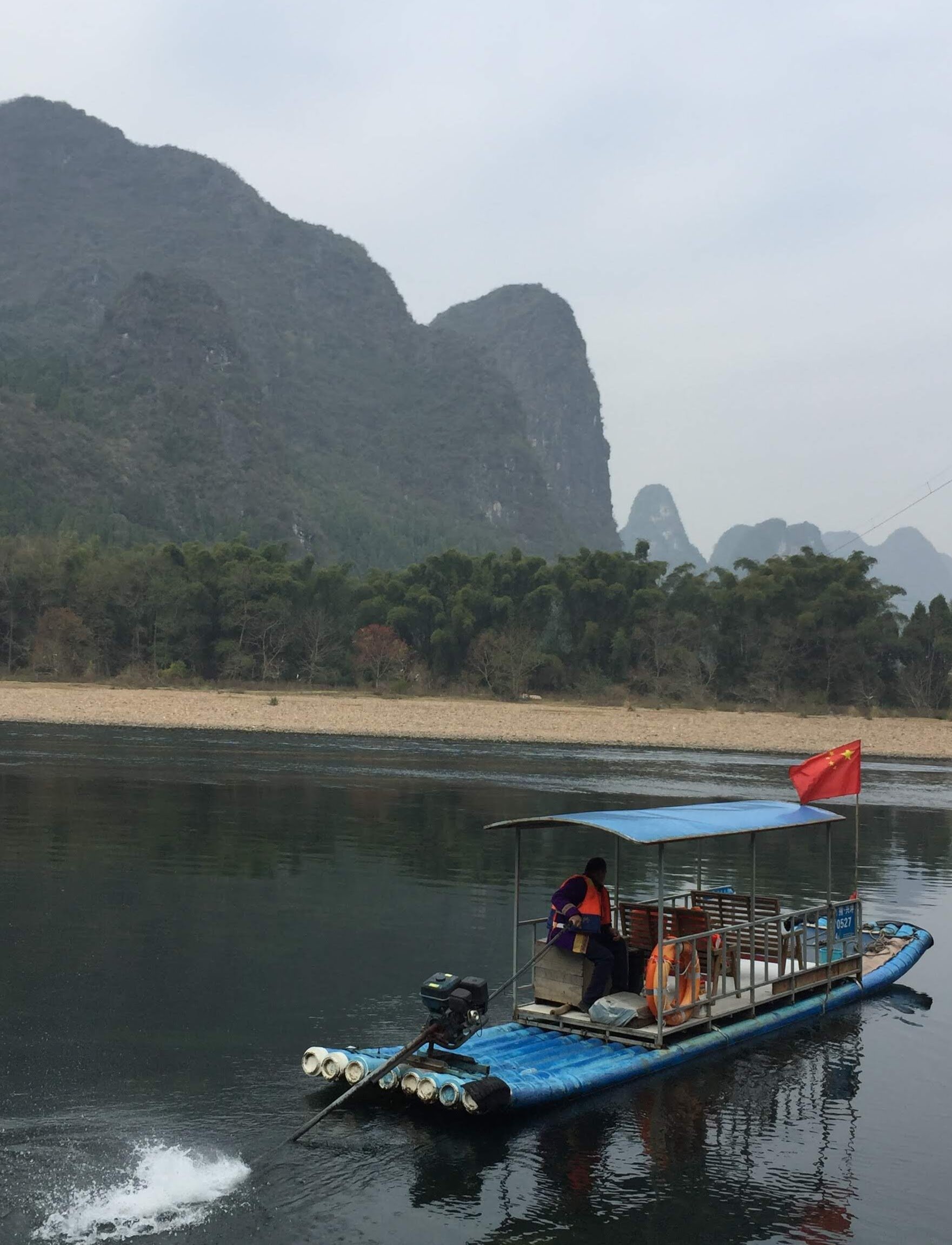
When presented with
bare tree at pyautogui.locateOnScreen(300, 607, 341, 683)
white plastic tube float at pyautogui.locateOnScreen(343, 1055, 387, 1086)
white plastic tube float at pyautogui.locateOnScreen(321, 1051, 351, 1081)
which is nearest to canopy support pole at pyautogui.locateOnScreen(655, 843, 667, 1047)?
white plastic tube float at pyautogui.locateOnScreen(343, 1055, 387, 1086)

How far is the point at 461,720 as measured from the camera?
62562mm

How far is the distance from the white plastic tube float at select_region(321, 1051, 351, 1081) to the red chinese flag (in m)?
6.19

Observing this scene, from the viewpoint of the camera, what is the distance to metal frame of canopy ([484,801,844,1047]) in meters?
10.9

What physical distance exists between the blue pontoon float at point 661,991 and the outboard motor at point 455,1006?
32 millimetres

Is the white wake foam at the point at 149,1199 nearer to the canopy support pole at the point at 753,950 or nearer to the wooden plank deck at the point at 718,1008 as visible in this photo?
the wooden plank deck at the point at 718,1008

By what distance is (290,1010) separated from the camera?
1259 cm

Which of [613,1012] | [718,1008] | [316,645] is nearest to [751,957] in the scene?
[718,1008]

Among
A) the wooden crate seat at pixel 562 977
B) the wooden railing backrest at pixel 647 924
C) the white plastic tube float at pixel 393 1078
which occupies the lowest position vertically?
the white plastic tube float at pixel 393 1078

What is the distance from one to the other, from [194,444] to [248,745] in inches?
4927

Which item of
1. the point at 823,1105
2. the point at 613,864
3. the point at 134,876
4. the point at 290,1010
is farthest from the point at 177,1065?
the point at 613,864

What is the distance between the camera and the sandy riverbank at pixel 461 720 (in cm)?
5547

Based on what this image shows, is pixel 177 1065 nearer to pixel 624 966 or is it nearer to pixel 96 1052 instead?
pixel 96 1052

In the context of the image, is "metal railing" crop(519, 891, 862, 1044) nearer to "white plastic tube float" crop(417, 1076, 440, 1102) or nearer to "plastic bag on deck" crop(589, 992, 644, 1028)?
"plastic bag on deck" crop(589, 992, 644, 1028)

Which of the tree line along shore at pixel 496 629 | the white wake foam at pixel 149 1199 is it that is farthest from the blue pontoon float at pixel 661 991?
the tree line along shore at pixel 496 629
